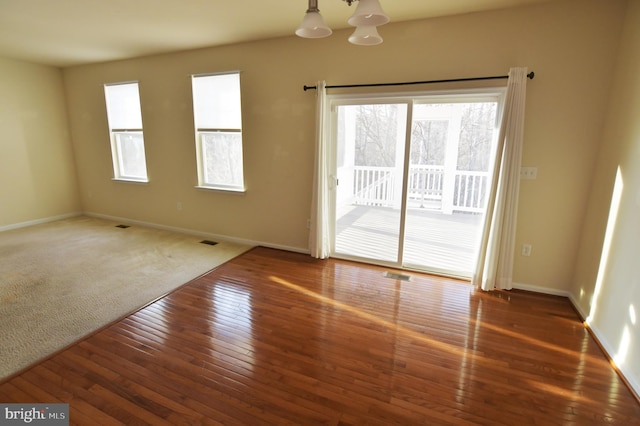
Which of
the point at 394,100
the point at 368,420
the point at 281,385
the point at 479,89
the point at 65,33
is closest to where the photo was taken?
the point at 368,420

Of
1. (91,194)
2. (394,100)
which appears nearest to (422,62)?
(394,100)

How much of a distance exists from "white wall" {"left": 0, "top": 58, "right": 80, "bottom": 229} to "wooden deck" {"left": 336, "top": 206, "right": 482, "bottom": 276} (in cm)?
519

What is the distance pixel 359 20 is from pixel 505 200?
7.04 ft

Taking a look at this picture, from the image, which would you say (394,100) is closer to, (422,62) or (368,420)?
(422,62)

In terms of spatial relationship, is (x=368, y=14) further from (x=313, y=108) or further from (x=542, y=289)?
(x=542, y=289)

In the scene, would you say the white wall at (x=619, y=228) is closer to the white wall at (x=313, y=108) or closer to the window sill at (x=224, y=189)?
the white wall at (x=313, y=108)

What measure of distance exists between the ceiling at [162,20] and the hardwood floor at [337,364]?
2.69 meters

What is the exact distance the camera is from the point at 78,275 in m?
3.42

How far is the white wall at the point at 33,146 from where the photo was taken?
4.92 metres

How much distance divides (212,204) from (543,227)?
415 centimetres

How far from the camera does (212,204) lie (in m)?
4.68

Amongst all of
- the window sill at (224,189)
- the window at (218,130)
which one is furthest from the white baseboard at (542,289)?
the window at (218,130)

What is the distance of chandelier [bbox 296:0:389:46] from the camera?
5.87ft

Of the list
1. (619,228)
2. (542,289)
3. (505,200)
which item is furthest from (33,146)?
(619,228)
